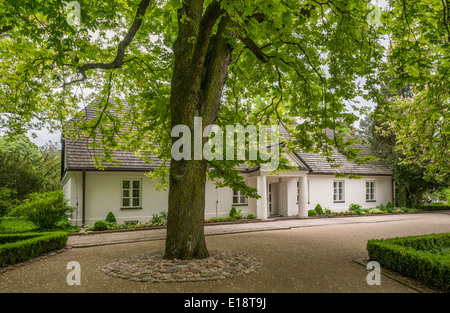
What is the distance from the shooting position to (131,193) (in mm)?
17141

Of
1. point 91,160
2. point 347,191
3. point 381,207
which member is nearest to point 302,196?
point 347,191

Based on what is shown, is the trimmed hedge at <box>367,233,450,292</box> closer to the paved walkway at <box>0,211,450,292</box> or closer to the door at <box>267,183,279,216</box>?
the paved walkway at <box>0,211,450,292</box>

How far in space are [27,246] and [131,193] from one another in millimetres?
8278

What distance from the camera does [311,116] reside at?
10289 millimetres

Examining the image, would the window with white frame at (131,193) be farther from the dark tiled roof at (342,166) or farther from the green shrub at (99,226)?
the dark tiled roof at (342,166)

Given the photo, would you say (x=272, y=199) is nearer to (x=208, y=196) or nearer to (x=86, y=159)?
(x=208, y=196)

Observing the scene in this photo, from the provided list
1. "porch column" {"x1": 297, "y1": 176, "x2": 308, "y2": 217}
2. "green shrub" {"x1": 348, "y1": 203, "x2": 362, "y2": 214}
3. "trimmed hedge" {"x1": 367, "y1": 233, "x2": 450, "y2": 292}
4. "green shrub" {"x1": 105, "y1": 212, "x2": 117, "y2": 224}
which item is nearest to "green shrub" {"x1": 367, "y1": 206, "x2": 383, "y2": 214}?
"green shrub" {"x1": 348, "y1": 203, "x2": 362, "y2": 214}

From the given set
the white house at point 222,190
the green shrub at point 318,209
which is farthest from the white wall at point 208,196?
the green shrub at point 318,209

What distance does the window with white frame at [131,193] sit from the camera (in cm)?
1703

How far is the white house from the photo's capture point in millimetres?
15859

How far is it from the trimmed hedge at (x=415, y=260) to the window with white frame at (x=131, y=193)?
42.1ft

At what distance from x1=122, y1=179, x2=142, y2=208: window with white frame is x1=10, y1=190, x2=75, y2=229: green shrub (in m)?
3.16

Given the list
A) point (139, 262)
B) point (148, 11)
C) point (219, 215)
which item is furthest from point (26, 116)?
point (219, 215)
